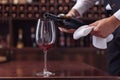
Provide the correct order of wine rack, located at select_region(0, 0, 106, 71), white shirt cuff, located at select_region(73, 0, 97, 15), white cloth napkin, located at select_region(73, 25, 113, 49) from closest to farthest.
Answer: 1. white cloth napkin, located at select_region(73, 25, 113, 49)
2. white shirt cuff, located at select_region(73, 0, 97, 15)
3. wine rack, located at select_region(0, 0, 106, 71)

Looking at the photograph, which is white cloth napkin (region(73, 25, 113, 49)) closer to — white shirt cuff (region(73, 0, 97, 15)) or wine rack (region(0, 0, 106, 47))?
white shirt cuff (region(73, 0, 97, 15))

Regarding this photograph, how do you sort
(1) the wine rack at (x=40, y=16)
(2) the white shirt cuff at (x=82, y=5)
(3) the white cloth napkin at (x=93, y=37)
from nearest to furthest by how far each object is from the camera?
(3) the white cloth napkin at (x=93, y=37) → (2) the white shirt cuff at (x=82, y=5) → (1) the wine rack at (x=40, y=16)

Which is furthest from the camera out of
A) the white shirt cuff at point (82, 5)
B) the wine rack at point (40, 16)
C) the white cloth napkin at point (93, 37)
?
the wine rack at point (40, 16)

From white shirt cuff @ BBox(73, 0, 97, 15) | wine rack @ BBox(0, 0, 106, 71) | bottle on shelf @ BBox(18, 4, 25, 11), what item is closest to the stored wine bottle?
white shirt cuff @ BBox(73, 0, 97, 15)

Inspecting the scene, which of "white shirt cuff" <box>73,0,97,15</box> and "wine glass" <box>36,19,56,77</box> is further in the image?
"white shirt cuff" <box>73,0,97,15</box>

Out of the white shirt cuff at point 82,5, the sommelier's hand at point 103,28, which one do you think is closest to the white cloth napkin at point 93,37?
the sommelier's hand at point 103,28

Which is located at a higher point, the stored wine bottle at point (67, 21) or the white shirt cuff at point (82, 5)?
A: the white shirt cuff at point (82, 5)

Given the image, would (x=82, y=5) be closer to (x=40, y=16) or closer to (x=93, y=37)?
(x=93, y=37)

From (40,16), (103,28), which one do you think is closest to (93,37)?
(103,28)

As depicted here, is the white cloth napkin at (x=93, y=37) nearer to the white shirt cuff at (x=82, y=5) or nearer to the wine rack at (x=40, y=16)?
the white shirt cuff at (x=82, y=5)

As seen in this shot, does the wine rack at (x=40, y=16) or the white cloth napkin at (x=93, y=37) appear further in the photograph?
the wine rack at (x=40, y=16)

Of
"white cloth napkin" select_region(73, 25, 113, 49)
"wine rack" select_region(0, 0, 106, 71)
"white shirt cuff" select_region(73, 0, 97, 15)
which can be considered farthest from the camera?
"wine rack" select_region(0, 0, 106, 71)

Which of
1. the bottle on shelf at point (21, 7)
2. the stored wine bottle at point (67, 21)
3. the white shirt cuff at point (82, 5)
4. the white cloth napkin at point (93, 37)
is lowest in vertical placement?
the white cloth napkin at point (93, 37)

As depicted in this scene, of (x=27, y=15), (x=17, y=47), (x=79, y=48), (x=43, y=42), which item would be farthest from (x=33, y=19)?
(x=43, y=42)
